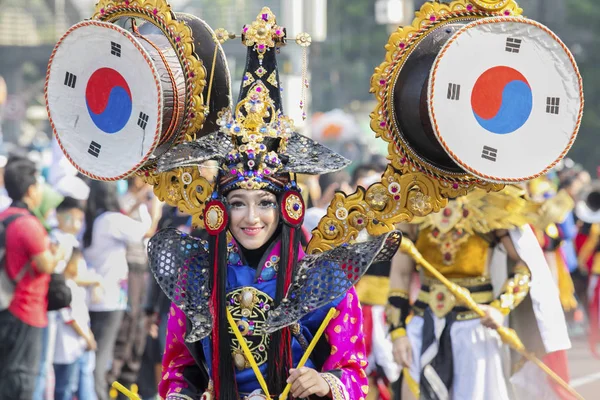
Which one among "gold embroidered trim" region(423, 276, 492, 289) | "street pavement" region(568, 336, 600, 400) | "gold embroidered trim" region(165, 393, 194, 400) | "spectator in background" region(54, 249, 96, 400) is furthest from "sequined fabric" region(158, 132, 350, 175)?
"street pavement" region(568, 336, 600, 400)

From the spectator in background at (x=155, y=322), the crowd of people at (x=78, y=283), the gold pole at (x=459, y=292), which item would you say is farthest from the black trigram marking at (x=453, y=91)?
the spectator in background at (x=155, y=322)

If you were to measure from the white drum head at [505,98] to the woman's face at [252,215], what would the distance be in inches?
26.5

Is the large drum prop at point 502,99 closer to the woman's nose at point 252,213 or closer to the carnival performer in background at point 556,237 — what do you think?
the woman's nose at point 252,213

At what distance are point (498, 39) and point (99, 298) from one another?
18.0 ft

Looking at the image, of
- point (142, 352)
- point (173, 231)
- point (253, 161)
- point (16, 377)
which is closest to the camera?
point (253, 161)

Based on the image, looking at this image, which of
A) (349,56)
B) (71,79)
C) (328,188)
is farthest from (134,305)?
(349,56)

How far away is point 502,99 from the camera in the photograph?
185 inches

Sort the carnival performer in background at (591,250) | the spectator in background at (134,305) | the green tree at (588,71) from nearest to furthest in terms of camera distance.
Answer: the spectator in background at (134,305) < the carnival performer in background at (591,250) < the green tree at (588,71)

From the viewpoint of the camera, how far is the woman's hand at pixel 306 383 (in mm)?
4426

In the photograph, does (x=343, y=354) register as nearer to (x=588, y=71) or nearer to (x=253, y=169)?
(x=253, y=169)

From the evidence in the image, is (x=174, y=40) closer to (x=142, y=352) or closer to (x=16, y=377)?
(x=16, y=377)

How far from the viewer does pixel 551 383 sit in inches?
301

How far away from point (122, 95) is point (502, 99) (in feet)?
4.75

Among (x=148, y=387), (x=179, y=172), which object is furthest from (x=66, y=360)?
(x=179, y=172)
